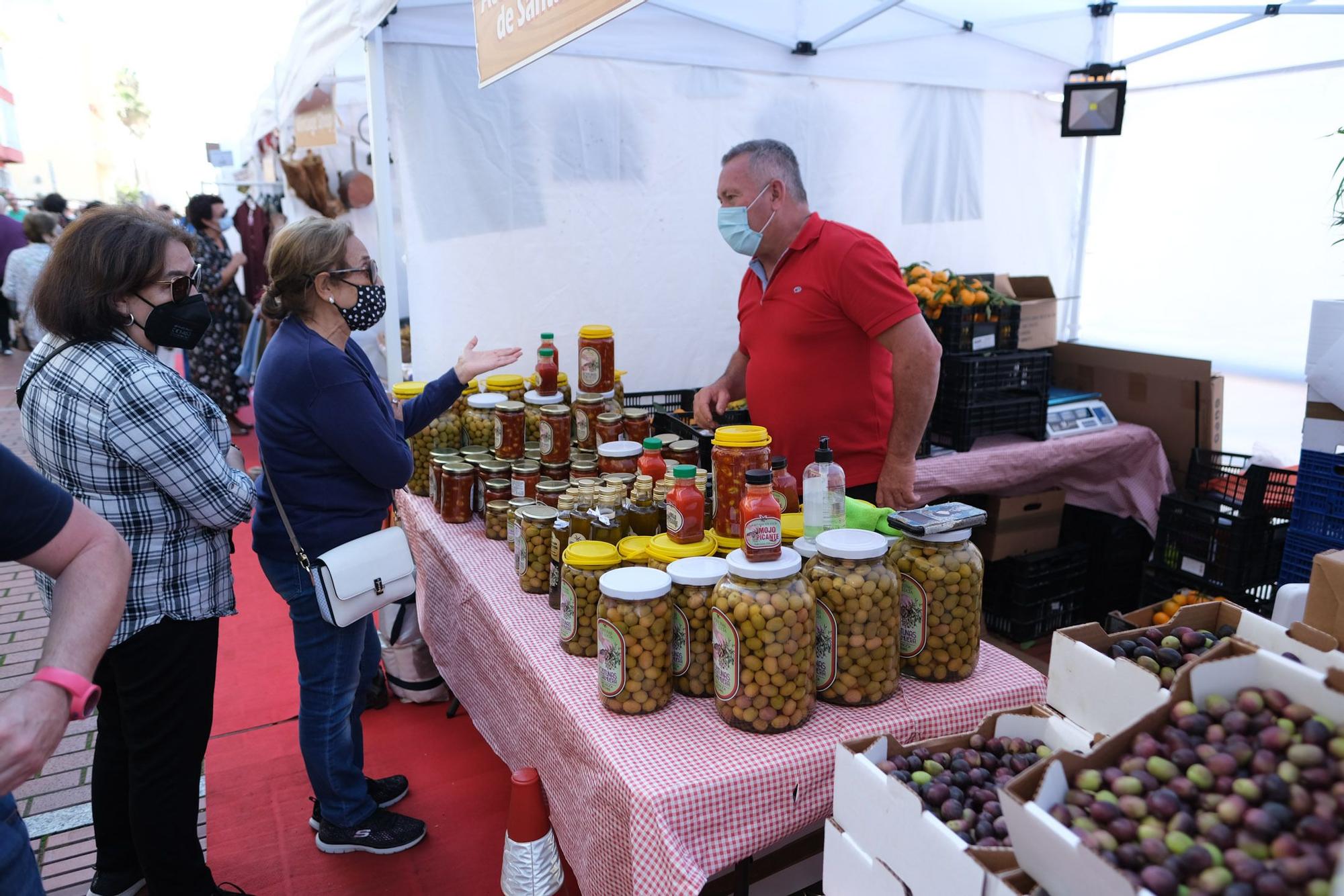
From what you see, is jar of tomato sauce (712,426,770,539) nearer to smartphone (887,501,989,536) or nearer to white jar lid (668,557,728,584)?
A: white jar lid (668,557,728,584)

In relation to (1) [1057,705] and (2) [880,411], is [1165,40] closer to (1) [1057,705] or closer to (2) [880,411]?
(2) [880,411]

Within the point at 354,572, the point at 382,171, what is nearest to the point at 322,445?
the point at 354,572

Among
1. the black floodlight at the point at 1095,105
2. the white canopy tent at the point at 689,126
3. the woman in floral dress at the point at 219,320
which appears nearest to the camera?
the white canopy tent at the point at 689,126

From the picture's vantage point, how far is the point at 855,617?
5.25ft

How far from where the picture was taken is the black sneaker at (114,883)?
234 centimetres

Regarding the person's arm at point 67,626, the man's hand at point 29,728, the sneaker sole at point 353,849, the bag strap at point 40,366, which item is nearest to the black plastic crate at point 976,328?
the sneaker sole at point 353,849

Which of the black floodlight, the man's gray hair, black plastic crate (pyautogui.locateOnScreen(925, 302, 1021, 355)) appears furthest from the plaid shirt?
the black floodlight

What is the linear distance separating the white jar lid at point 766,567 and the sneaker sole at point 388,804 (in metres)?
1.90

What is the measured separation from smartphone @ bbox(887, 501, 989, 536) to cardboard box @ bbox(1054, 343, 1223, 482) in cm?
332

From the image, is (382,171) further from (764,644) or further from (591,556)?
(764,644)

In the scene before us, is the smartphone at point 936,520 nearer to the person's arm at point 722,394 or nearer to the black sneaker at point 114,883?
the person's arm at point 722,394

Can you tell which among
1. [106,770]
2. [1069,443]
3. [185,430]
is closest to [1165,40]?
[1069,443]

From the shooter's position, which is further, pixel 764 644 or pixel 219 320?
pixel 219 320

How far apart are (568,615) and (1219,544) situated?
3.17 m
